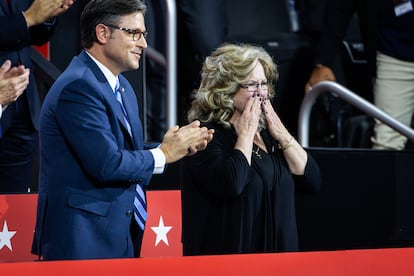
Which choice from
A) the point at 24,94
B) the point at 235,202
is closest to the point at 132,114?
the point at 235,202

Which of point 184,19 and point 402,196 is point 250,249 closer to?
point 402,196

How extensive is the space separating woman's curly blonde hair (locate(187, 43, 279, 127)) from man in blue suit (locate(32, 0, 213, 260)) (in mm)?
455

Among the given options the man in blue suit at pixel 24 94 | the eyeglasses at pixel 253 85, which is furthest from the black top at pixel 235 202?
the man in blue suit at pixel 24 94

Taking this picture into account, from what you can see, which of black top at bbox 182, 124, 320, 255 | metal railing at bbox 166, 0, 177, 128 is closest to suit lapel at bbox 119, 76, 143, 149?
black top at bbox 182, 124, 320, 255

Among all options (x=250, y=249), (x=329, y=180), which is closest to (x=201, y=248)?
(x=250, y=249)

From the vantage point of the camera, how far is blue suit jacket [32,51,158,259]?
12.3 feet

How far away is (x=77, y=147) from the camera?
3.76m

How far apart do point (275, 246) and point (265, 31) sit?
3.35 m

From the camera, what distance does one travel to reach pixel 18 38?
15.0ft

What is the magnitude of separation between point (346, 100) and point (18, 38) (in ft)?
7.17

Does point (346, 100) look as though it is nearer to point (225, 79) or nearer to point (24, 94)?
point (225, 79)

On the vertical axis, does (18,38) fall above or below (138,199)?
above

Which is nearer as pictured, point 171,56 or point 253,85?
point 253,85

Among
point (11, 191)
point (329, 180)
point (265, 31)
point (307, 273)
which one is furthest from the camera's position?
point (265, 31)
